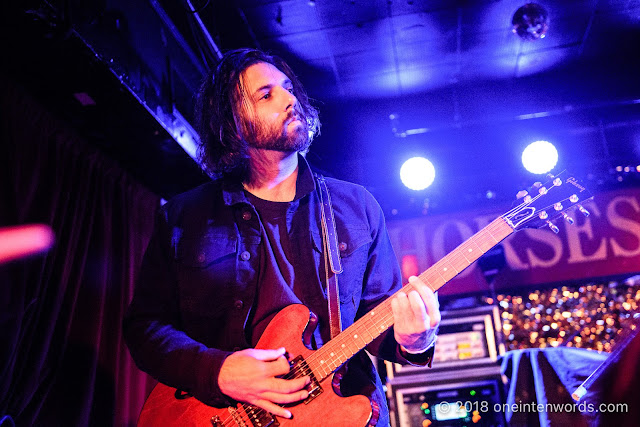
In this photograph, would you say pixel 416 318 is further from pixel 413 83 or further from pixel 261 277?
pixel 413 83

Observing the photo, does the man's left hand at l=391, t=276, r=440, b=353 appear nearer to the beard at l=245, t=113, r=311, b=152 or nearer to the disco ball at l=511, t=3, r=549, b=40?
the beard at l=245, t=113, r=311, b=152

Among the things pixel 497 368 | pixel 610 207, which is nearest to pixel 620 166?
pixel 610 207

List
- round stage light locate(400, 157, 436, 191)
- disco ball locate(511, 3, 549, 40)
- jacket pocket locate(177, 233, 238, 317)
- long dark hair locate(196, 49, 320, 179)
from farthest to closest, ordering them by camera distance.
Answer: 1. round stage light locate(400, 157, 436, 191)
2. disco ball locate(511, 3, 549, 40)
3. long dark hair locate(196, 49, 320, 179)
4. jacket pocket locate(177, 233, 238, 317)

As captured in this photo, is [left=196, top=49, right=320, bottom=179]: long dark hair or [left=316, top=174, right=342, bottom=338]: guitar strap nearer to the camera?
[left=316, top=174, right=342, bottom=338]: guitar strap

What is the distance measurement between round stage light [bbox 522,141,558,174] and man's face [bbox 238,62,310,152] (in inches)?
159

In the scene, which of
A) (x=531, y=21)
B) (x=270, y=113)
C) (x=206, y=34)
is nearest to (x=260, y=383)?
(x=270, y=113)

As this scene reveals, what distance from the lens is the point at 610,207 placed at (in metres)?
5.97

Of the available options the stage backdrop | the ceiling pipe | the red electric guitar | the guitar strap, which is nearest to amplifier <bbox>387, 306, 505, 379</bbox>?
the stage backdrop

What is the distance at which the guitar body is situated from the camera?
181cm

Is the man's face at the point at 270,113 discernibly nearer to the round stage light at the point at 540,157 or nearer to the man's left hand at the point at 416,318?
the man's left hand at the point at 416,318

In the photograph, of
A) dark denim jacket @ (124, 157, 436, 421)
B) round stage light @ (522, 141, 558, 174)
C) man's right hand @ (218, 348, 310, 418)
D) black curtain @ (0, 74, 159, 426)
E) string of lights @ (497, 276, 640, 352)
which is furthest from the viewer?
string of lights @ (497, 276, 640, 352)

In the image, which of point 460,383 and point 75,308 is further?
point 460,383

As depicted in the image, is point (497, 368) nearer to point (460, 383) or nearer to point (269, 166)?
point (460, 383)

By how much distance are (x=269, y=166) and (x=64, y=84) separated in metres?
1.64
